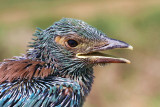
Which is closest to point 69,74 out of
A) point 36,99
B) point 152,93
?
point 36,99

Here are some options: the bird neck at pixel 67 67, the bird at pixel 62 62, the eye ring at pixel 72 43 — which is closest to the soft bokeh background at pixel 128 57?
the bird neck at pixel 67 67

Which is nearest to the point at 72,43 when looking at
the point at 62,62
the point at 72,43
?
the point at 72,43

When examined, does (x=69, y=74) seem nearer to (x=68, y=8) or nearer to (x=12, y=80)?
(x=12, y=80)

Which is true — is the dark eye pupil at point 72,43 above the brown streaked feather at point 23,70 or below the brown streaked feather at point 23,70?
above

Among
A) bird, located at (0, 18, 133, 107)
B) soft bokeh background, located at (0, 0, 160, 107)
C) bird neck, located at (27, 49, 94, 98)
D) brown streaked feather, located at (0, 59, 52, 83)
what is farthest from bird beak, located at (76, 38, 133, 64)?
soft bokeh background, located at (0, 0, 160, 107)

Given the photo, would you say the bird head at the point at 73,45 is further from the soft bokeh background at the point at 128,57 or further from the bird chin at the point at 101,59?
the soft bokeh background at the point at 128,57

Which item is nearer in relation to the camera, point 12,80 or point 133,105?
point 12,80
